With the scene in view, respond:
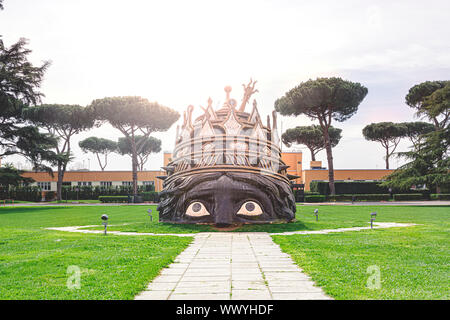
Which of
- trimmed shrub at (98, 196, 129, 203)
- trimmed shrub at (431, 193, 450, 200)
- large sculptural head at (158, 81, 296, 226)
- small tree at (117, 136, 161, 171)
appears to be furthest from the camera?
small tree at (117, 136, 161, 171)

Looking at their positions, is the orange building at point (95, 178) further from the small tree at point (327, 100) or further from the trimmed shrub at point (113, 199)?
the small tree at point (327, 100)

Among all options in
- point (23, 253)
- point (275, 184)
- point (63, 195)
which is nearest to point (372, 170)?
point (275, 184)

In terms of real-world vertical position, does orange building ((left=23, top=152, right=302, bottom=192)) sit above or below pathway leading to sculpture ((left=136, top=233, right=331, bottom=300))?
above

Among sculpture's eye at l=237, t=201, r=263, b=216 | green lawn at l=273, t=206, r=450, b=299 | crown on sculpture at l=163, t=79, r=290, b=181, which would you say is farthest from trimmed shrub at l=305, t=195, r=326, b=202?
green lawn at l=273, t=206, r=450, b=299

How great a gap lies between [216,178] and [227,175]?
425 mm

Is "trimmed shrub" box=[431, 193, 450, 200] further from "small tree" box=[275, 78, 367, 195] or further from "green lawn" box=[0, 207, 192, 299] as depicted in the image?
"green lawn" box=[0, 207, 192, 299]

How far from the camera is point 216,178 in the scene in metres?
12.7

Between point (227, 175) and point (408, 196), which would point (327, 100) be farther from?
point (227, 175)

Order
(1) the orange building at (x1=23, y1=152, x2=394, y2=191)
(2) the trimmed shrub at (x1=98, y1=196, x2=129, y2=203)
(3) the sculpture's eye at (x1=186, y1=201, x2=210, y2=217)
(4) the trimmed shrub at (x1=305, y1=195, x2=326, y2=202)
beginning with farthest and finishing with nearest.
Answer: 1. (1) the orange building at (x1=23, y1=152, x2=394, y2=191)
2. (2) the trimmed shrub at (x1=98, y1=196, x2=129, y2=203)
3. (4) the trimmed shrub at (x1=305, y1=195, x2=326, y2=202)
4. (3) the sculpture's eye at (x1=186, y1=201, x2=210, y2=217)

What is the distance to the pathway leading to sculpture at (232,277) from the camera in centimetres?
461

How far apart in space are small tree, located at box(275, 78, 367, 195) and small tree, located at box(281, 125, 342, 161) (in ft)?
45.3

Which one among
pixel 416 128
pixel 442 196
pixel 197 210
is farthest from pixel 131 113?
pixel 416 128

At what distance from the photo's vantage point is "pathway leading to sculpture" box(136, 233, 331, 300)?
15.1 feet
